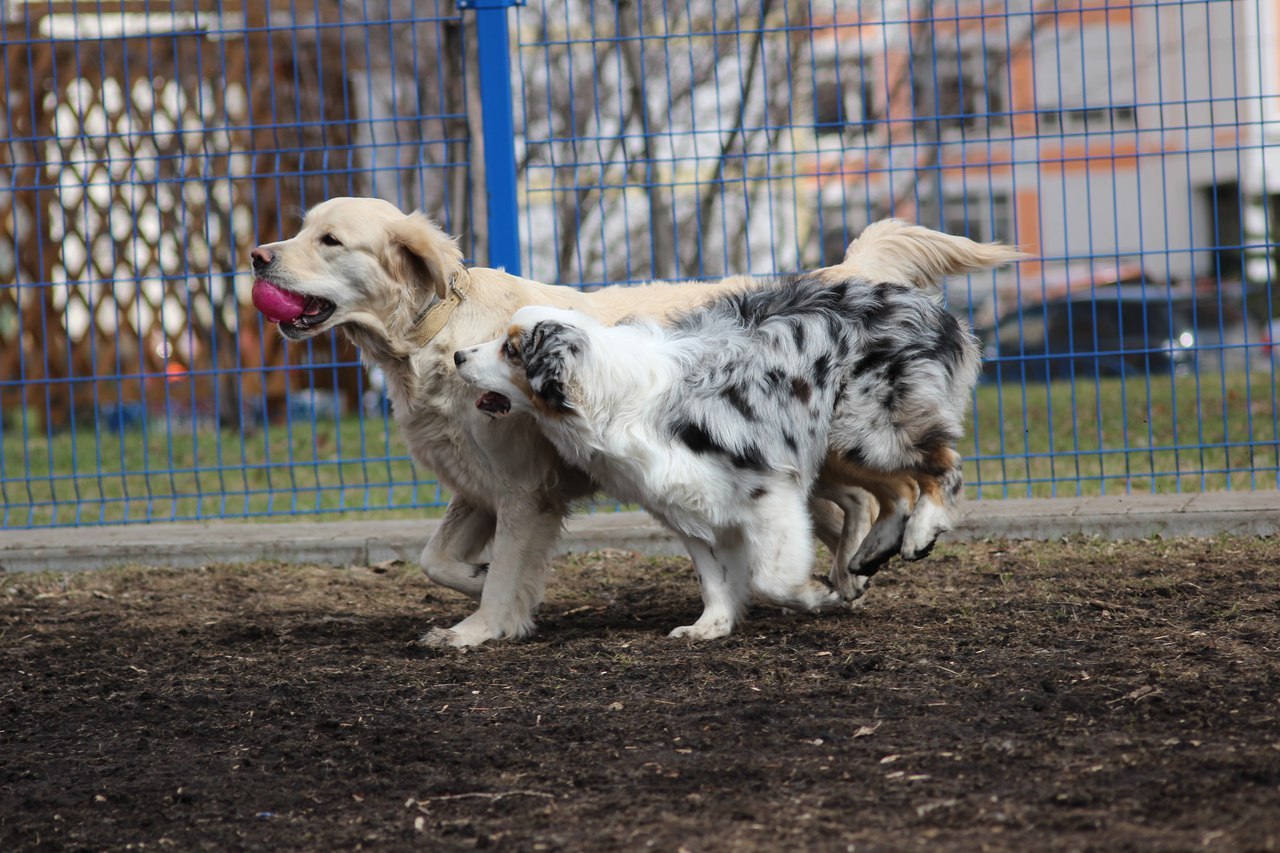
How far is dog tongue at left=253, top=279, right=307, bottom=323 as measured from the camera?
5.03 metres

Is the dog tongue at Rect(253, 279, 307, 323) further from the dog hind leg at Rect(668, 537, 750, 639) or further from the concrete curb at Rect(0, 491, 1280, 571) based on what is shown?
the concrete curb at Rect(0, 491, 1280, 571)

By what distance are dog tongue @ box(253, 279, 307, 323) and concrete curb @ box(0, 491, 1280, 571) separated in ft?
7.53

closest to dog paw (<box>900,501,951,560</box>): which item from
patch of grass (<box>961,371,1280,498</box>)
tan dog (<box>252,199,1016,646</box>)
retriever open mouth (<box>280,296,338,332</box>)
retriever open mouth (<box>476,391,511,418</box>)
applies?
tan dog (<box>252,199,1016,646</box>)

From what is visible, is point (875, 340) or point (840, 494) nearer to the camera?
point (875, 340)

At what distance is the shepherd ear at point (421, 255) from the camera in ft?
16.7

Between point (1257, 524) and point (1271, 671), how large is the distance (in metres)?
2.79

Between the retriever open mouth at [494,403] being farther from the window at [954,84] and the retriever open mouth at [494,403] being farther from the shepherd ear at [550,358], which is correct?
the window at [954,84]

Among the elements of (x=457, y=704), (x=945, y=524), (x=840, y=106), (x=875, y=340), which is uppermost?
(x=840, y=106)

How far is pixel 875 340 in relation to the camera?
201 inches

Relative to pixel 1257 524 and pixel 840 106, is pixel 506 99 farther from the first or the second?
pixel 1257 524

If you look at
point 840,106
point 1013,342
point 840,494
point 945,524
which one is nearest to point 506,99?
point 840,106

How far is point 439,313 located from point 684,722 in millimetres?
1977

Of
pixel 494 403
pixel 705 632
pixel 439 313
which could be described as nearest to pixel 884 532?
pixel 705 632

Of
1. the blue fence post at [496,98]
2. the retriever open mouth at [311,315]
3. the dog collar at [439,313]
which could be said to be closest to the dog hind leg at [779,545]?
the dog collar at [439,313]
